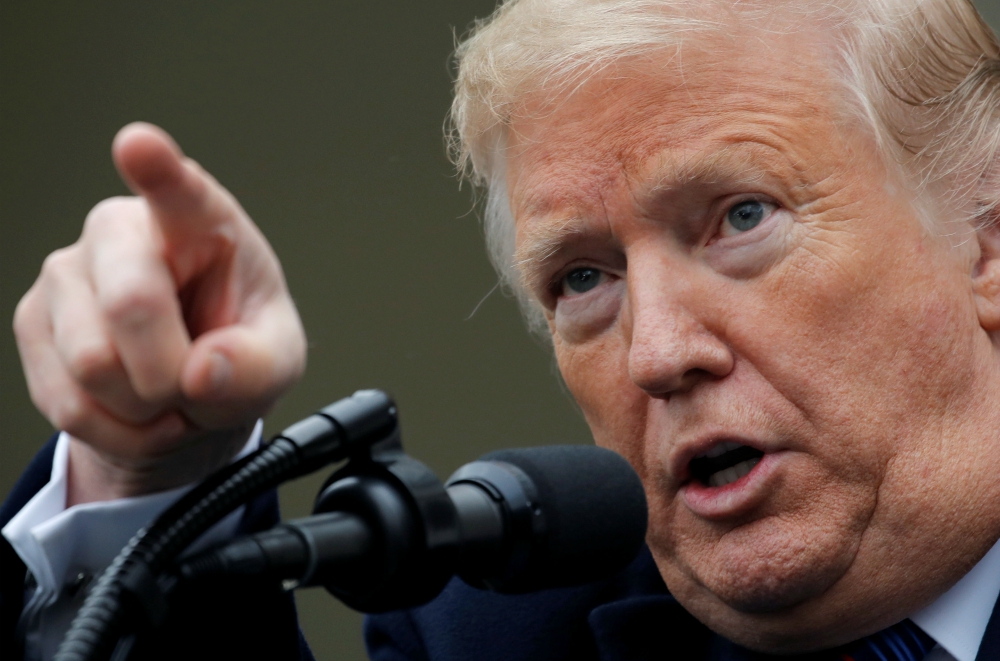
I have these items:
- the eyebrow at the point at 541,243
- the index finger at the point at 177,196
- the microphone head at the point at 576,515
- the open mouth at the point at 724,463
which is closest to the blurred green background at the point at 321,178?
the eyebrow at the point at 541,243

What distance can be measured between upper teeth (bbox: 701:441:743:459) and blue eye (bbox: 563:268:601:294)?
1.22ft

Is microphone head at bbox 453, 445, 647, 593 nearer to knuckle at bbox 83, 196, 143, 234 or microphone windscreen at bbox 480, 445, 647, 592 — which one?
microphone windscreen at bbox 480, 445, 647, 592

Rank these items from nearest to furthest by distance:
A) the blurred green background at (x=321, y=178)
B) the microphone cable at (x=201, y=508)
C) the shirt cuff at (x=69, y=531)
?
the microphone cable at (x=201, y=508) → the shirt cuff at (x=69, y=531) → the blurred green background at (x=321, y=178)

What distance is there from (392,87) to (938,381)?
2666 mm

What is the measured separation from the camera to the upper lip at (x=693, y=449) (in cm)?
159

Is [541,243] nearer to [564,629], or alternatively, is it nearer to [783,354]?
[783,354]

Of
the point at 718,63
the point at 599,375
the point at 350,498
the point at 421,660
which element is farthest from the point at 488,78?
the point at 350,498

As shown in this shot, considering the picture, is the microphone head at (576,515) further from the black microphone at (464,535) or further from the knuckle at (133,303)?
the knuckle at (133,303)

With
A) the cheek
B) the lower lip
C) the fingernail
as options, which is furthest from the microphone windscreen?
the cheek

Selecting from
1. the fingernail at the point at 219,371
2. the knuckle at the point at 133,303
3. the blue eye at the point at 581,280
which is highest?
the knuckle at the point at 133,303

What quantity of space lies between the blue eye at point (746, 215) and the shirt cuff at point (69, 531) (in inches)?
32.7

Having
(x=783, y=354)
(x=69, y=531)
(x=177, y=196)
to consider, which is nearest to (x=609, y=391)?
(x=783, y=354)

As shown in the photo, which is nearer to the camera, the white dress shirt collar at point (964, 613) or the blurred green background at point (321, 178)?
the white dress shirt collar at point (964, 613)

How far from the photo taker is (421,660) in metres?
2.02
